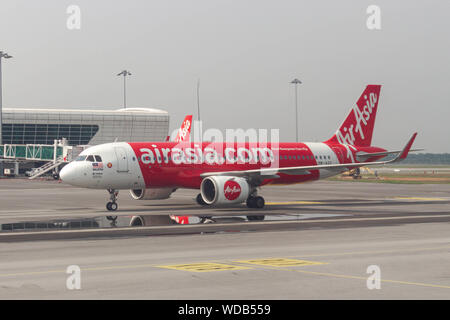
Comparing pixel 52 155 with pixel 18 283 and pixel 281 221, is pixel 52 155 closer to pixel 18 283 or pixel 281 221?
pixel 281 221

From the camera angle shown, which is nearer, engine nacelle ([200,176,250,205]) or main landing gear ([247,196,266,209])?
engine nacelle ([200,176,250,205])

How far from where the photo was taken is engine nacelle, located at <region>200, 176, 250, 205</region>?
126 ft

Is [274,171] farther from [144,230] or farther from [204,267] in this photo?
[204,267]

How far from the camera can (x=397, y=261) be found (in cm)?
1828

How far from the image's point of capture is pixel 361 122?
4953 centimetres

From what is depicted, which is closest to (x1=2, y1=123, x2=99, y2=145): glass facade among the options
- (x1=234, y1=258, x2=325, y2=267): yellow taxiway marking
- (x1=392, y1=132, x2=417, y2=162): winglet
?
(x1=392, y1=132, x2=417, y2=162): winglet

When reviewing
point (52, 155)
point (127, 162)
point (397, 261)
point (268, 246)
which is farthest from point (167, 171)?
point (52, 155)

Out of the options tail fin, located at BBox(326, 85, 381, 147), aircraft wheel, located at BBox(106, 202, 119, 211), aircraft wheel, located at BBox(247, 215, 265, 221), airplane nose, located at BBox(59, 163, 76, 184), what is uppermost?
tail fin, located at BBox(326, 85, 381, 147)

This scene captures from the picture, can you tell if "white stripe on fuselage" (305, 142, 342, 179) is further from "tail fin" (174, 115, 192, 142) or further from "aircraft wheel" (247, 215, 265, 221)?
"tail fin" (174, 115, 192, 142)

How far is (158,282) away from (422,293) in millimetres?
5299

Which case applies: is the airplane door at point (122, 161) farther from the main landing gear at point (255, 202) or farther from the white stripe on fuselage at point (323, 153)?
the white stripe on fuselage at point (323, 153)

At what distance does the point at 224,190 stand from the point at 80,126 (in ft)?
401

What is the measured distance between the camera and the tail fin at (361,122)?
4919cm

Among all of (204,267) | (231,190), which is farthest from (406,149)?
(204,267)
